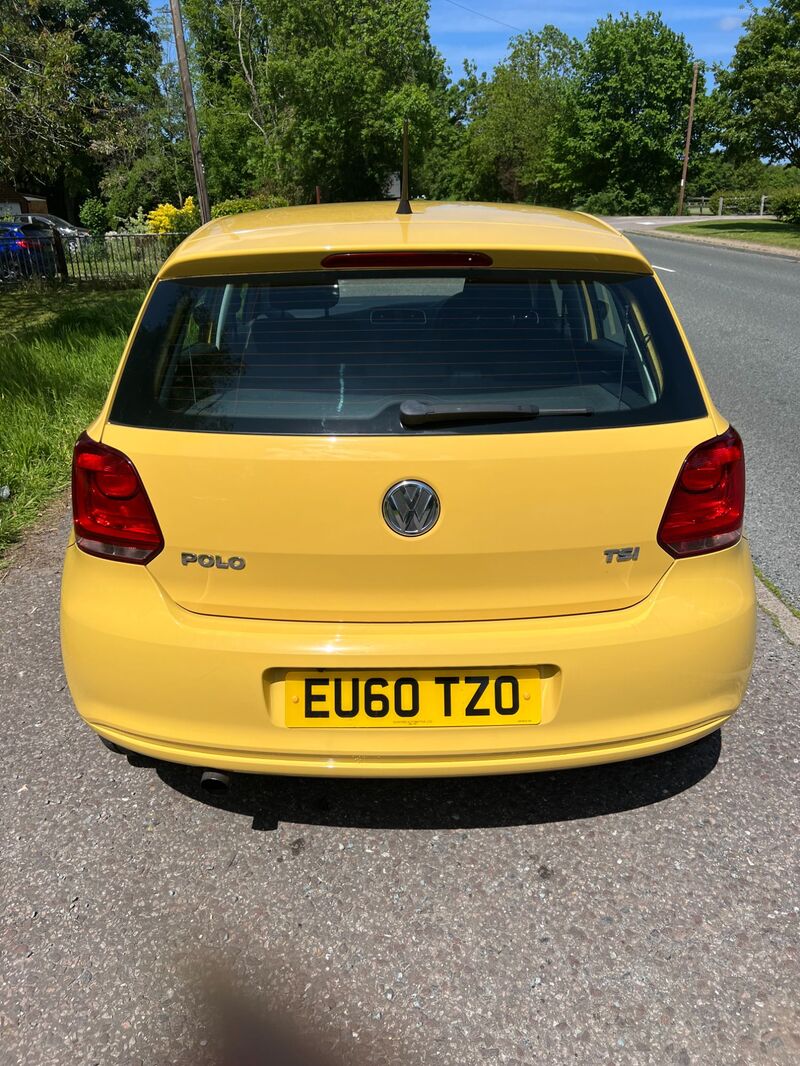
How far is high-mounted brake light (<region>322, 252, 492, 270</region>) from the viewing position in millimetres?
2100

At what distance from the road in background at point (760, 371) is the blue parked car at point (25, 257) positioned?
1319 centimetres

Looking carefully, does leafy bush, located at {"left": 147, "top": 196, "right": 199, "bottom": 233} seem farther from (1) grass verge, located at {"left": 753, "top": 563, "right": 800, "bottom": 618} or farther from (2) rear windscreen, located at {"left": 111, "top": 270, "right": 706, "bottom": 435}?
(2) rear windscreen, located at {"left": 111, "top": 270, "right": 706, "bottom": 435}

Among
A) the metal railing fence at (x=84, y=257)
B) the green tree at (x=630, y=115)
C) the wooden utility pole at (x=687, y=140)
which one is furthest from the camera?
the green tree at (x=630, y=115)

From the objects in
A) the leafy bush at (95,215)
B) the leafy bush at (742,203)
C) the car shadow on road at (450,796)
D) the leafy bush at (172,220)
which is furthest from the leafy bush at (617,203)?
the car shadow on road at (450,796)

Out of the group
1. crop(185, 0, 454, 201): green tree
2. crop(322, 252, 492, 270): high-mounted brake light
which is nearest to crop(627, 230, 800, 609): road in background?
crop(322, 252, 492, 270): high-mounted brake light

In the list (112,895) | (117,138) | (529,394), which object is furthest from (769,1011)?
(117,138)

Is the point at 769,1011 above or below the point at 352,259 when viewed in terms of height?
below

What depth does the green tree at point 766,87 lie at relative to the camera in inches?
1164

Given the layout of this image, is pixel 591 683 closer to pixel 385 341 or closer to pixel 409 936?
pixel 409 936

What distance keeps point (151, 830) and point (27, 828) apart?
38 centimetres

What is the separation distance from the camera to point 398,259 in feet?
6.91

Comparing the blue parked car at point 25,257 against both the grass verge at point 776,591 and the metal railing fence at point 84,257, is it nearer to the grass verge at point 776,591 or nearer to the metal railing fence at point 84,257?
the metal railing fence at point 84,257

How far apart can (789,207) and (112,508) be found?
37.1 metres

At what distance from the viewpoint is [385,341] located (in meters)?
2.10
